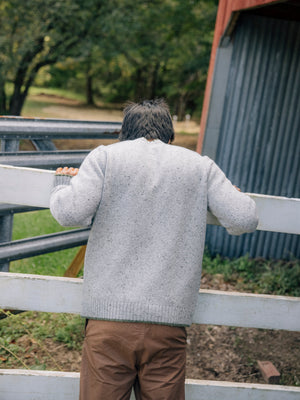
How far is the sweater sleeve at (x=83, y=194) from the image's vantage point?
1.75 metres

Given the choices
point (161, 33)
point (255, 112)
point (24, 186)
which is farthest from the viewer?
point (161, 33)

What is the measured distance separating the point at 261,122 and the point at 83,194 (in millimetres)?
4177

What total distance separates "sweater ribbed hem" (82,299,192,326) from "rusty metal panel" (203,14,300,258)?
3.87 m

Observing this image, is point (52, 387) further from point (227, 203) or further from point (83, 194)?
point (227, 203)

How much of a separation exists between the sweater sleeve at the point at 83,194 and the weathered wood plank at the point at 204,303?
2.07 feet

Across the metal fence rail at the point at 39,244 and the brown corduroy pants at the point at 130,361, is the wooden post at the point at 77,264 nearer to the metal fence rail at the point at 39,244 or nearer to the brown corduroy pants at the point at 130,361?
the metal fence rail at the point at 39,244

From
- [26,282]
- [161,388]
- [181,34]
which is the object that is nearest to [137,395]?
[161,388]

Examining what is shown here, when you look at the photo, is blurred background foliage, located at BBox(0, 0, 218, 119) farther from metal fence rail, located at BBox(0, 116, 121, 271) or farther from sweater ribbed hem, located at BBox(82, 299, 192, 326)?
sweater ribbed hem, located at BBox(82, 299, 192, 326)

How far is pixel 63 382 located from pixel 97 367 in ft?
2.16

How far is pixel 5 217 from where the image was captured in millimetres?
2924

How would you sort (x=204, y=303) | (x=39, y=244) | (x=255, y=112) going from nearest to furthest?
1. (x=204, y=303)
2. (x=39, y=244)
3. (x=255, y=112)

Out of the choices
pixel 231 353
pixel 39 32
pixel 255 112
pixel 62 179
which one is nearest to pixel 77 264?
pixel 231 353

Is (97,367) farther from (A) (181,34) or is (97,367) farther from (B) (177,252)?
(A) (181,34)

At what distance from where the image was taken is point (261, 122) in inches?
217
